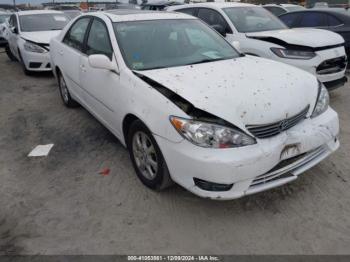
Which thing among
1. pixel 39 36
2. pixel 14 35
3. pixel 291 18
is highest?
pixel 291 18

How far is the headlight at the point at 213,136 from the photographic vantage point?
258cm

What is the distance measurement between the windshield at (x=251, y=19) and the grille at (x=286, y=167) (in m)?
3.83

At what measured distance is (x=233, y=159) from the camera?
2.52 meters

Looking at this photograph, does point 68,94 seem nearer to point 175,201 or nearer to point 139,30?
point 139,30

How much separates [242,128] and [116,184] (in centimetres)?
151

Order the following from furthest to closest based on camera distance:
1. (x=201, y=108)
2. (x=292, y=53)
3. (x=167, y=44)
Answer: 1. (x=292, y=53)
2. (x=167, y=44)
3. (x=201, y=108)

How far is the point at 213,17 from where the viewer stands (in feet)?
22.2

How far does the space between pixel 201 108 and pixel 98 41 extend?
77.8 inches

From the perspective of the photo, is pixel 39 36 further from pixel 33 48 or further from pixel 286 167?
pixel 286 167

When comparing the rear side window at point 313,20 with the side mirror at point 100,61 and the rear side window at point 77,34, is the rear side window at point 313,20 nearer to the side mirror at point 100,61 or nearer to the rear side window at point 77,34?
the rear side window at point 77,34

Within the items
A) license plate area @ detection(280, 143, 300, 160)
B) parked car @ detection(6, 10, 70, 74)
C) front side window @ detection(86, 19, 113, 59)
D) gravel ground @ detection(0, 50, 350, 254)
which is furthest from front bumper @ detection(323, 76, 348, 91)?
parked car @ detection(6, 10, 70, 74)

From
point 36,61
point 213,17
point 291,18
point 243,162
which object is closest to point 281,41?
point 213,17

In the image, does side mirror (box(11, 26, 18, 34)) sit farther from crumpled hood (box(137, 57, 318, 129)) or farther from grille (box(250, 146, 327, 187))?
grille (box(250, 146, 327, 187))

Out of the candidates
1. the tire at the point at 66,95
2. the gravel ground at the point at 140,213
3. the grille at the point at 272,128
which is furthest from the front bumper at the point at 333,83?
the tire at the point at 66,95
